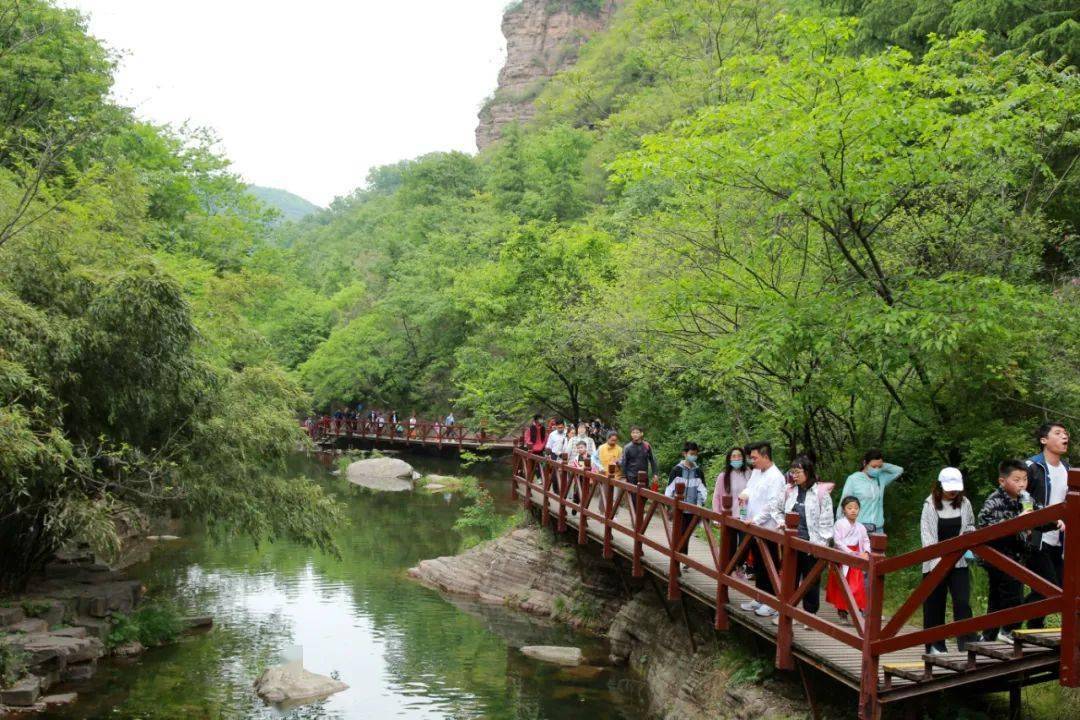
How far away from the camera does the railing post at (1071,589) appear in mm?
5715

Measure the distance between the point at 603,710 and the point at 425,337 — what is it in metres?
32.7

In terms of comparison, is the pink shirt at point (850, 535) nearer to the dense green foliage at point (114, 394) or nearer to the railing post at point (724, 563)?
the railing post at point (724, 563)

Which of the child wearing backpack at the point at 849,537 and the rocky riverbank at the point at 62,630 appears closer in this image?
the child wearing backpack at the point at 849,537

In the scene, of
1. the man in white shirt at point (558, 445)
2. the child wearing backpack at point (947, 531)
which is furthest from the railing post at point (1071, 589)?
the man in white shirt at point (558, 445)

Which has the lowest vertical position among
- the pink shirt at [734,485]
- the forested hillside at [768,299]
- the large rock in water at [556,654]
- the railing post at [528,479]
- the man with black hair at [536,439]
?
the large rock in water at [556,654]

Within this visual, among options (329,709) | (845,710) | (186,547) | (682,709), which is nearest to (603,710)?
(682,709)

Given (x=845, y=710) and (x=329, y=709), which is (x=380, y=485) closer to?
(x=329, y=709)

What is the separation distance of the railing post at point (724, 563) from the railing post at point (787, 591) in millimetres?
1320

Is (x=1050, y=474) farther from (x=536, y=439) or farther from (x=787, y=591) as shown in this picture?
(x=536, y=439)

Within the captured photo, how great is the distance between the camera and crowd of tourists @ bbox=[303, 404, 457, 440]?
44.0m

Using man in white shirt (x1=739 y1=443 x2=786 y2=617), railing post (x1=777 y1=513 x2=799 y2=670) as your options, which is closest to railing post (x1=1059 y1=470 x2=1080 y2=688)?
railing post (x1=777 y1=513 x2=799 y2=670)

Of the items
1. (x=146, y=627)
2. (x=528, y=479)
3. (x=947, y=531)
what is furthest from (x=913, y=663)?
(x=528, y=479)

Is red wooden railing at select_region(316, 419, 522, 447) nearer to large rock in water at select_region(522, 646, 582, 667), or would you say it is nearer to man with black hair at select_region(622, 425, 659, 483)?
large rock in water at select_region(522, 646, 582, 667)

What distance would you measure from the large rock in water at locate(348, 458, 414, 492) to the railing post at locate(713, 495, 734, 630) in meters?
25.1
